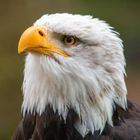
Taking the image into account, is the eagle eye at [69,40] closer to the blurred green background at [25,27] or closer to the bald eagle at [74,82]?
the bald eagle at [74,82]

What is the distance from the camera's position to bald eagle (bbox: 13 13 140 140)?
674cm

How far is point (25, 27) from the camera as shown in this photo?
13.2 metres

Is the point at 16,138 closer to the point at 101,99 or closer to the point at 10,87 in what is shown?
the point at 101,99

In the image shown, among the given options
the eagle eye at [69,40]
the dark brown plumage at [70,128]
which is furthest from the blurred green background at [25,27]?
the eagle eye at [69,40]

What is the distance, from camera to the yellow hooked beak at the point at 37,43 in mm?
6652

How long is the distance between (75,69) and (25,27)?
6.55 meters

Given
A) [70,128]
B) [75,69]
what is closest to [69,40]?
[75,69]

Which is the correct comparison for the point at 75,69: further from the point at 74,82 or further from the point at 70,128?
the point at 70,128

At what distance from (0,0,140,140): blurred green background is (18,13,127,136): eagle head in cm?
509

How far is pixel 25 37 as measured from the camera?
6652 millimetres

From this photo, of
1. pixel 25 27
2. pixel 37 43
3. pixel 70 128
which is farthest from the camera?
pixel 25 27

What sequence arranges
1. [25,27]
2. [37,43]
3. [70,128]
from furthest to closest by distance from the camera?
[25,27] < [70,128] < [37,43]

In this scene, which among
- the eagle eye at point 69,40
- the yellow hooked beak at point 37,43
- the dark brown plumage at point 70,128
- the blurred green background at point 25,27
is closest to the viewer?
the yellow hooked beak at point 37,43

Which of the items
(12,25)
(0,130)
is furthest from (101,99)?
(12,25)
